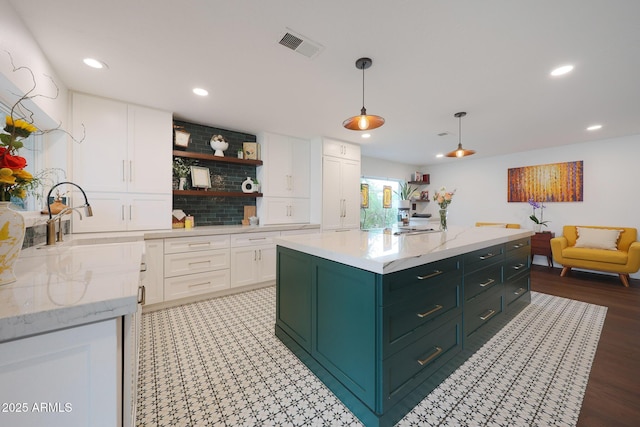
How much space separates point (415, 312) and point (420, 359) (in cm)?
32

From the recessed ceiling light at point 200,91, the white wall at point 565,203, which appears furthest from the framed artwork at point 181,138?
the white wall at point 565,203

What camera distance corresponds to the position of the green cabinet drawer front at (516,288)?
2443mm

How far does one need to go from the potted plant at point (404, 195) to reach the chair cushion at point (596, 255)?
332 centimetres

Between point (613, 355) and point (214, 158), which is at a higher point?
point (214, 158)

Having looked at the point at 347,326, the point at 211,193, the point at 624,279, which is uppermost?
the point at 211,193

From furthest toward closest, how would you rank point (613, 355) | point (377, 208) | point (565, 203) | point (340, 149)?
point (377, 208)
point (565, 203)
point (340, 149)
point (613, 355)

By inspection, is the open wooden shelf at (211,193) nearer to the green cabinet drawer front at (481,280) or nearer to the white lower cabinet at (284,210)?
the white lower cabinet at (284,210)

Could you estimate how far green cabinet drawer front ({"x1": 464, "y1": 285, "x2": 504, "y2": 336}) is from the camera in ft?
6.23

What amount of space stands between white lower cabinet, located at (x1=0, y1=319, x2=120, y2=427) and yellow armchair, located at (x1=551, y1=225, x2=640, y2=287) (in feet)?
19.4

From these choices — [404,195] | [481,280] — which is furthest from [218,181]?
[404,195]

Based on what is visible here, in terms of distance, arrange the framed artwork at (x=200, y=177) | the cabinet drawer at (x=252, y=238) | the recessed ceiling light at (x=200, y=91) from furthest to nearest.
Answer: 1. the framed artwork at (x=200, y=177)
2. the cabinet drawer at (x=252, y=238)
3. the recessed ceiling light at (x=200, y=91)

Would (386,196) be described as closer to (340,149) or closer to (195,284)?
(340,149)

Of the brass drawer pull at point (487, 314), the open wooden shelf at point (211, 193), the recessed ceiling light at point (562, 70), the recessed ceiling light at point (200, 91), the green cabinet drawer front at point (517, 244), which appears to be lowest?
the brass drawer pull at point (487, 314)

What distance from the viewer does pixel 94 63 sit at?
213cm
